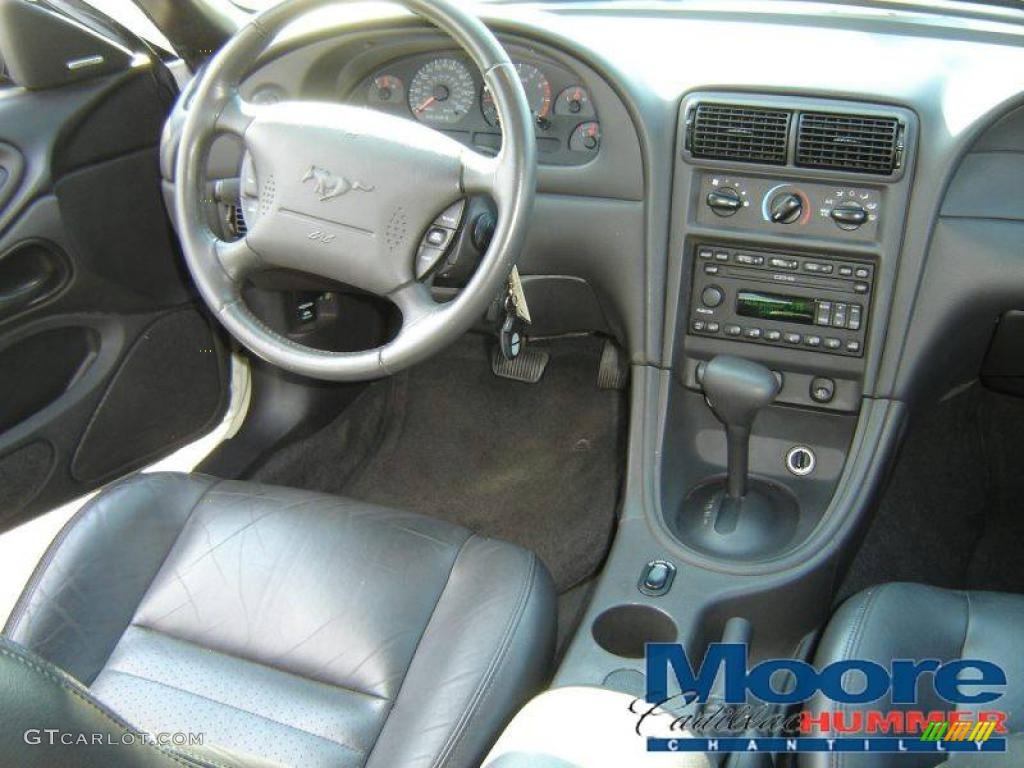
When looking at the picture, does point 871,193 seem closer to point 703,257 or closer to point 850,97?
point 850,97

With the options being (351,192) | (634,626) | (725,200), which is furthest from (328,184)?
(634,626)

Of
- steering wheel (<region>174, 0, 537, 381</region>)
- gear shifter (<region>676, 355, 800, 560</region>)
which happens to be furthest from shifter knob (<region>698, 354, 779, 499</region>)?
steering wheel (<region>174, 0, 537, 381</region>)

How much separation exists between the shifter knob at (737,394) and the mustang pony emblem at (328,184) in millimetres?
633

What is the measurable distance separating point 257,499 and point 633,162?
84cm

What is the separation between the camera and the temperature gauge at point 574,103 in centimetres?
188

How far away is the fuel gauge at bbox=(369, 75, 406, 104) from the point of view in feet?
6.66

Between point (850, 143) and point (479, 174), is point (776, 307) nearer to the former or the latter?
point (850, 143)

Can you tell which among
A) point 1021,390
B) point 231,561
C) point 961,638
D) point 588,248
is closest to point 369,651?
point 231,561

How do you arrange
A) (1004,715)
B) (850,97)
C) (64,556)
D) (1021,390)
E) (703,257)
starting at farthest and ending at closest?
(1021,390), (703,257), (850,97), (64,556), (1004,715)

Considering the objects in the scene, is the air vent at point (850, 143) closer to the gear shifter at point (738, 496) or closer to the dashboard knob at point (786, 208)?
the dashboard knob at point (786, 208)

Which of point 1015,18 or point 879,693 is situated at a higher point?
point 1015,18

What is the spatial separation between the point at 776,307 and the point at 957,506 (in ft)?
2.38

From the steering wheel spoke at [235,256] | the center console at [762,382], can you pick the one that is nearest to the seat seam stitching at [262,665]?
the center console at [762,382]

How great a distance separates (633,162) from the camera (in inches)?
72.0
